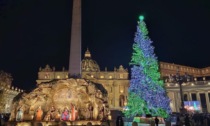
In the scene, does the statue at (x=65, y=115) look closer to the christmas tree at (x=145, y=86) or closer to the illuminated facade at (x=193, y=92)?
the christmas tree at (x=145, y=86)

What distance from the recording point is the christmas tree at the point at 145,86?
21844 millimetres

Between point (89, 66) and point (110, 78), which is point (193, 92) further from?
point (89, 66)

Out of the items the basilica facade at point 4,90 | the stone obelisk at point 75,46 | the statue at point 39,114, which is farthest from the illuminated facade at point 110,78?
the statue at point 39,114

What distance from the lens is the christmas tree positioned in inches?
860

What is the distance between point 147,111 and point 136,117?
5.36 ft

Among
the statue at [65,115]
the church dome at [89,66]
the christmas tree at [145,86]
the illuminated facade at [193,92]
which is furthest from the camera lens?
the church dome at [89,66]

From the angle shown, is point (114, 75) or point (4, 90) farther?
point (114, 75)

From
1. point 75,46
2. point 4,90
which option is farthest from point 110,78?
point 75,46

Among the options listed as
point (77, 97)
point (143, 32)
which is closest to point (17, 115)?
point (77, 97)

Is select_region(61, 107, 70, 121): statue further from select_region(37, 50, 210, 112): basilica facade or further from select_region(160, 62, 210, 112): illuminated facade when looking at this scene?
select_region(37, 50, 210, 112): basilica facade

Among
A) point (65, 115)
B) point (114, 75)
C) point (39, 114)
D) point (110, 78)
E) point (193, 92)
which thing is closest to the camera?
point (65, 115)

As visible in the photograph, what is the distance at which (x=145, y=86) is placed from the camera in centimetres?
2255

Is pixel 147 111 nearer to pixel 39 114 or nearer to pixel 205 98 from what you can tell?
pixel 39 114

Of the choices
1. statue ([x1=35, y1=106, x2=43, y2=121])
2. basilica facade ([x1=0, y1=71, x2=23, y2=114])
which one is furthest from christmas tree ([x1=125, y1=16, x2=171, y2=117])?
basilica facade ([x1=0, y1=71, x2=23, y2=114])
